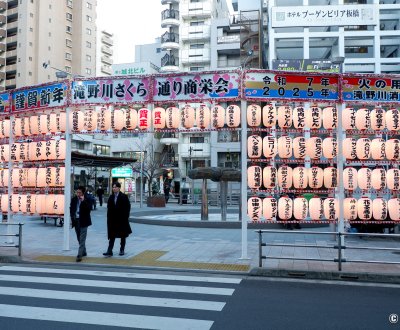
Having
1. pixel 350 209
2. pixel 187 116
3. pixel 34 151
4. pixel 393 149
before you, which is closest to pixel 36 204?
pixel 34 151

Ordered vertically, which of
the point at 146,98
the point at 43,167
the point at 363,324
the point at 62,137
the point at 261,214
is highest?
the point at 146,98

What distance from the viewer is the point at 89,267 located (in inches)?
408

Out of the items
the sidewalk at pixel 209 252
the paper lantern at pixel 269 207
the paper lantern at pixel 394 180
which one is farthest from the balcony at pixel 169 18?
the paper lantern at pixel 394 180

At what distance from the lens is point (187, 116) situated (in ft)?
39.1

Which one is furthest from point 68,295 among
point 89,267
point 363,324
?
point 363,324

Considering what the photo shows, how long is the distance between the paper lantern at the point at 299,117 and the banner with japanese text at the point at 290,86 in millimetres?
331

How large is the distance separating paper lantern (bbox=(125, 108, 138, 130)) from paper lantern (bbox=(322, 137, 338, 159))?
17.8ft

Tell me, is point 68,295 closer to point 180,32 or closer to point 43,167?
point 43,167

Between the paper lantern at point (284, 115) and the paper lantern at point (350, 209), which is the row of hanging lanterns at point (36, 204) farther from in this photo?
the paper lantern at point (350, 209)

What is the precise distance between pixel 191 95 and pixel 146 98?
1344 millimetres

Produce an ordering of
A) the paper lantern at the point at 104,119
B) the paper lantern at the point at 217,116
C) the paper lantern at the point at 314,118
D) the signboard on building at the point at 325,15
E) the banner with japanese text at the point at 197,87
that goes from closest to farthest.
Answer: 1. the paper lantern at the point at 314,118
2. the banner with japanese text at the point at 197,87
3. the paper lantern at the point at 217,116
4. the paper lantern at the point at 104,119
5. the signboard on building at the point at 325,15

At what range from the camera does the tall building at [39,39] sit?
6156cm

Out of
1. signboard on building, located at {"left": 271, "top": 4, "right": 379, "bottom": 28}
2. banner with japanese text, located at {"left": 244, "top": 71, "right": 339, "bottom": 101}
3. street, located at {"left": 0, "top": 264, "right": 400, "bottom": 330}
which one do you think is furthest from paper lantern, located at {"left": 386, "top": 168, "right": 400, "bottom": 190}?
signboard on building, located at {"left": 271, "top": 4, "right": 379, "bottom": 28}

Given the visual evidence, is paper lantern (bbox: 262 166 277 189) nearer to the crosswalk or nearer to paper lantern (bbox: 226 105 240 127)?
paper lantern (bbox: 226 105 240 127)
